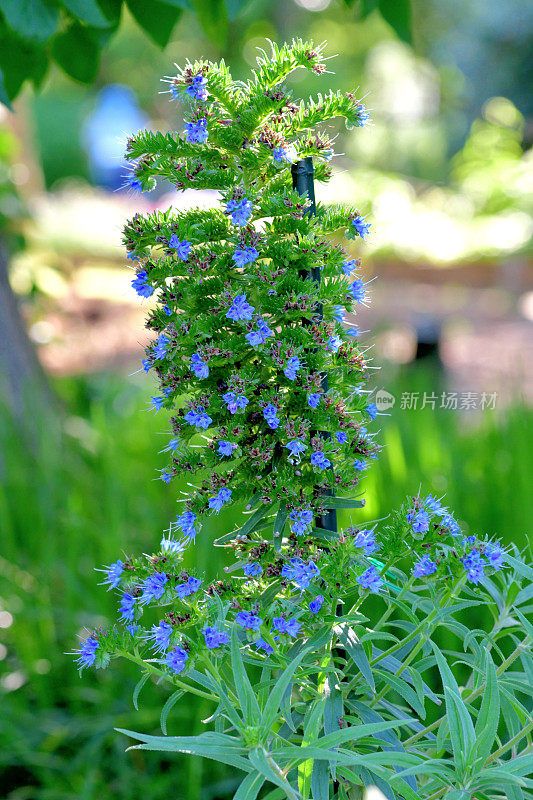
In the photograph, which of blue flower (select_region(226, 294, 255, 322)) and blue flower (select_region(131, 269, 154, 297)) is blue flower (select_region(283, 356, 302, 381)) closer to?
blue flower (select_region(226, 294, 255, 322))

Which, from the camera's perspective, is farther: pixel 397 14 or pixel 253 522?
pixel 397 14

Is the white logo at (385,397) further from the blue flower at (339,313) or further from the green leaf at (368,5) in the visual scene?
the blue flower at (339,313)

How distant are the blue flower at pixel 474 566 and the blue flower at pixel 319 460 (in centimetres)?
15

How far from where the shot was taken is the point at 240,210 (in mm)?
654

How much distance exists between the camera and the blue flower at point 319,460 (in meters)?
0.69

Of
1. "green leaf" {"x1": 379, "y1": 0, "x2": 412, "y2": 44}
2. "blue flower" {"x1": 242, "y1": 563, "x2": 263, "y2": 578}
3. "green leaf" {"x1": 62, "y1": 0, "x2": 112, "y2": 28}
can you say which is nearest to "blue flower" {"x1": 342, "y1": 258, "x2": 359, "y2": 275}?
"blue flower" {"x1": 242, "y1": 563, "x2": 263, "y2": 578}

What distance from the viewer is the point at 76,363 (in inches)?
211

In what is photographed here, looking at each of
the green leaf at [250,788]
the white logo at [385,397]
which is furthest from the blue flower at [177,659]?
the white logo at [385,397]

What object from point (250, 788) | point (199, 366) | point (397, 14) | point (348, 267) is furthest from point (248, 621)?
point (397, 14)

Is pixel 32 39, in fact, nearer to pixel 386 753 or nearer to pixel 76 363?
pixel 386 753

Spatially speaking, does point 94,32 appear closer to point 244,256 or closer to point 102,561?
point 244,256

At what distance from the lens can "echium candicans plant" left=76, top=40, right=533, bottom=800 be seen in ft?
2.20

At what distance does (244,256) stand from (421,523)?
11.7 inches

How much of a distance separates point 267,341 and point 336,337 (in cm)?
7
